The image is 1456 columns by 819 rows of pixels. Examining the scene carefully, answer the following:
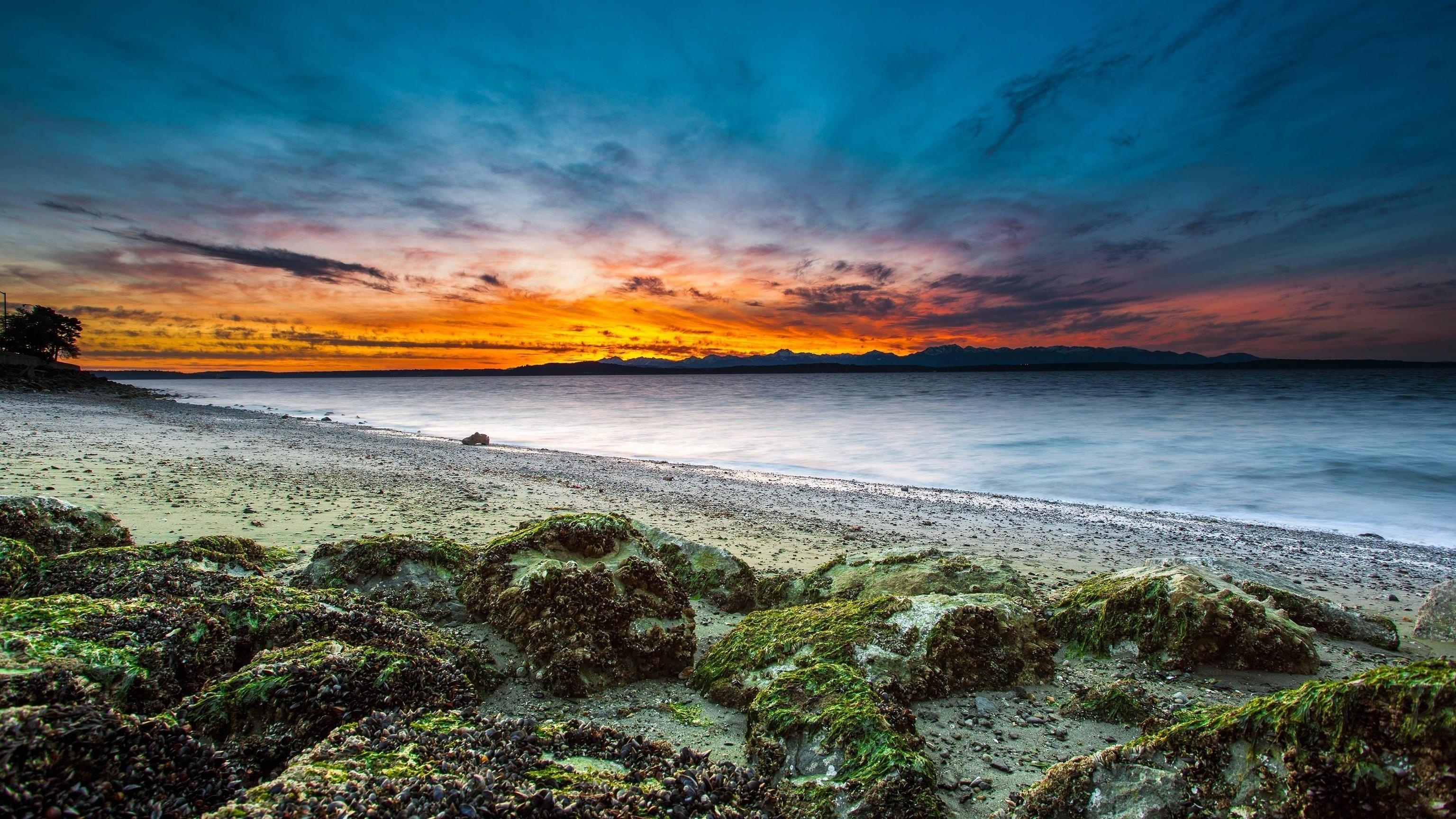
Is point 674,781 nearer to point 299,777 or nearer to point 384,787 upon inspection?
point 384,787

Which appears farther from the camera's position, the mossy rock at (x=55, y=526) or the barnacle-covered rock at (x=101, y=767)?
the mossy rock at (x=55, y=526)

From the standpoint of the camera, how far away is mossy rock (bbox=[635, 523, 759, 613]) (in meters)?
6.17

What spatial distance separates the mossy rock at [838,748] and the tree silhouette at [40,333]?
7678cm

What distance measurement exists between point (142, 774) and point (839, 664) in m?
3.20

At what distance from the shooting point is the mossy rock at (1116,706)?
4016 mm

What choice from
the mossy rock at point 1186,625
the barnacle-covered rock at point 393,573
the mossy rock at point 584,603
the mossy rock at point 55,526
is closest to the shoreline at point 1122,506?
the mossy rock at point 1186,625

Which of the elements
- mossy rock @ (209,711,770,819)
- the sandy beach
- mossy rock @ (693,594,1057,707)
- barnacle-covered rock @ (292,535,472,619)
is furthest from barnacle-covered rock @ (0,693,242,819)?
barnacle-covered rock @ (292,535,472,619)

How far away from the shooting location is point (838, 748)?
3068mm

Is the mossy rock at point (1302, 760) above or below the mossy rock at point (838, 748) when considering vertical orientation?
above

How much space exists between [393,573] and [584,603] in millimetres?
2140

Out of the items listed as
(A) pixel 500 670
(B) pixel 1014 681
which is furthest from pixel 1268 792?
(A) pixel 500 670

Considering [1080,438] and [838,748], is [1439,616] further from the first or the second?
[1080,438]

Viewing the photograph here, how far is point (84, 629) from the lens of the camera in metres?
2.91

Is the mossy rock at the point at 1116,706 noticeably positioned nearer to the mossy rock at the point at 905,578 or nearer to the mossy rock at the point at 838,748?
the mossy rock at the point at 905,578
